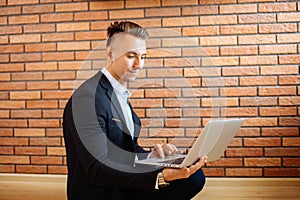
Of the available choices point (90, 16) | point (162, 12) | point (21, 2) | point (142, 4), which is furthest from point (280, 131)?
point (21, 2)

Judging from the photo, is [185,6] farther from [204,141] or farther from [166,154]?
[204,141]

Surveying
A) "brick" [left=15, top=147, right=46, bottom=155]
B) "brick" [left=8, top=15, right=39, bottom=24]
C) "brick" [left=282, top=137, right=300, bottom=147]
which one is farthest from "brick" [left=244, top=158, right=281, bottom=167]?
"brick" [left=8, top=15, right=39, bottom=24]

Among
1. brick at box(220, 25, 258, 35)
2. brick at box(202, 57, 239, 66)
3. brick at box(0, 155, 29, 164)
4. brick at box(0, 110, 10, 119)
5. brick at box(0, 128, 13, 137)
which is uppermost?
brick at box(220, 25, 258, 35)

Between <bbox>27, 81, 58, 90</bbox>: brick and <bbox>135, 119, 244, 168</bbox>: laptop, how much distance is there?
1.53 metres

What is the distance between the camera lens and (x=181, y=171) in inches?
58.2

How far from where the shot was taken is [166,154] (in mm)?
1879

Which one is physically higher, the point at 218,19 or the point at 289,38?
the point at 218,19

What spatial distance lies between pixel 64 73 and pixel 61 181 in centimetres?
74

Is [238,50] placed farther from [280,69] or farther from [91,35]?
[91,35]

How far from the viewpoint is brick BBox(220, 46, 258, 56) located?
115 inches

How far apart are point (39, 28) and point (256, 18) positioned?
1.46m

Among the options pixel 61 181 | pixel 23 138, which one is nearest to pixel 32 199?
pixel 61 181

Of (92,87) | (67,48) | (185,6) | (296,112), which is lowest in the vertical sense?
(296,112)

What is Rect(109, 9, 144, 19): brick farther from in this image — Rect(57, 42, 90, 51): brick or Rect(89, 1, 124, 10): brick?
Rect(57, 42, 90, 51): brick
